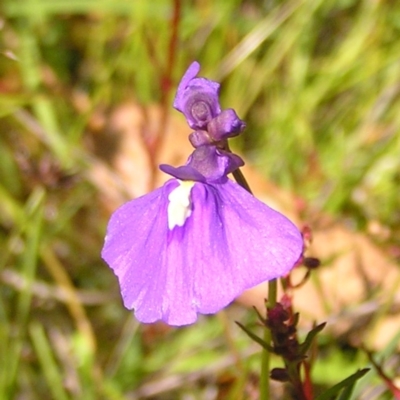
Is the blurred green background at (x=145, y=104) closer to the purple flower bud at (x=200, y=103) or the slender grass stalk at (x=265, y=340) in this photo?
the slender grass stalk at (x=265, y=340)

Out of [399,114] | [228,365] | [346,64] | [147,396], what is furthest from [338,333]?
[346,64]

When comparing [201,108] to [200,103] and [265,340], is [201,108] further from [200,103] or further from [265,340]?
[265,340]

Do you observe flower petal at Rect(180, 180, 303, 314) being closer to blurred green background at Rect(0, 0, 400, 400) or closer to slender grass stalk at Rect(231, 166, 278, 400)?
slender grass stalk at Rect(231, 166, 278, 400)

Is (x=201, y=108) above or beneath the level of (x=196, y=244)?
above

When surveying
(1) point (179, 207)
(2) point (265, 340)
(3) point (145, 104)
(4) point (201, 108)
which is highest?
(3) point (145, 104)

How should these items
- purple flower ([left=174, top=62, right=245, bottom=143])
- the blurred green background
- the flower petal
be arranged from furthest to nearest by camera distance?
the blurred green background < purple flower ([left=174, top=62, right=245, bottom=143]) < the flower petal

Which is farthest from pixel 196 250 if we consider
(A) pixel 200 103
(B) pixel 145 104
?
(B) pixel 145 104

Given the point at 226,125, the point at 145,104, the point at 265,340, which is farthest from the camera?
the point at 145,104

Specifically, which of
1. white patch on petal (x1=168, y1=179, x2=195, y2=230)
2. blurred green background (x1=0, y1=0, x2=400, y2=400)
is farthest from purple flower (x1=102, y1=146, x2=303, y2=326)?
blurred green background (x1=0, y1=0, x2=400, y2=400)

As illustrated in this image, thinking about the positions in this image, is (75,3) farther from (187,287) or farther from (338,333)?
(187,287)
